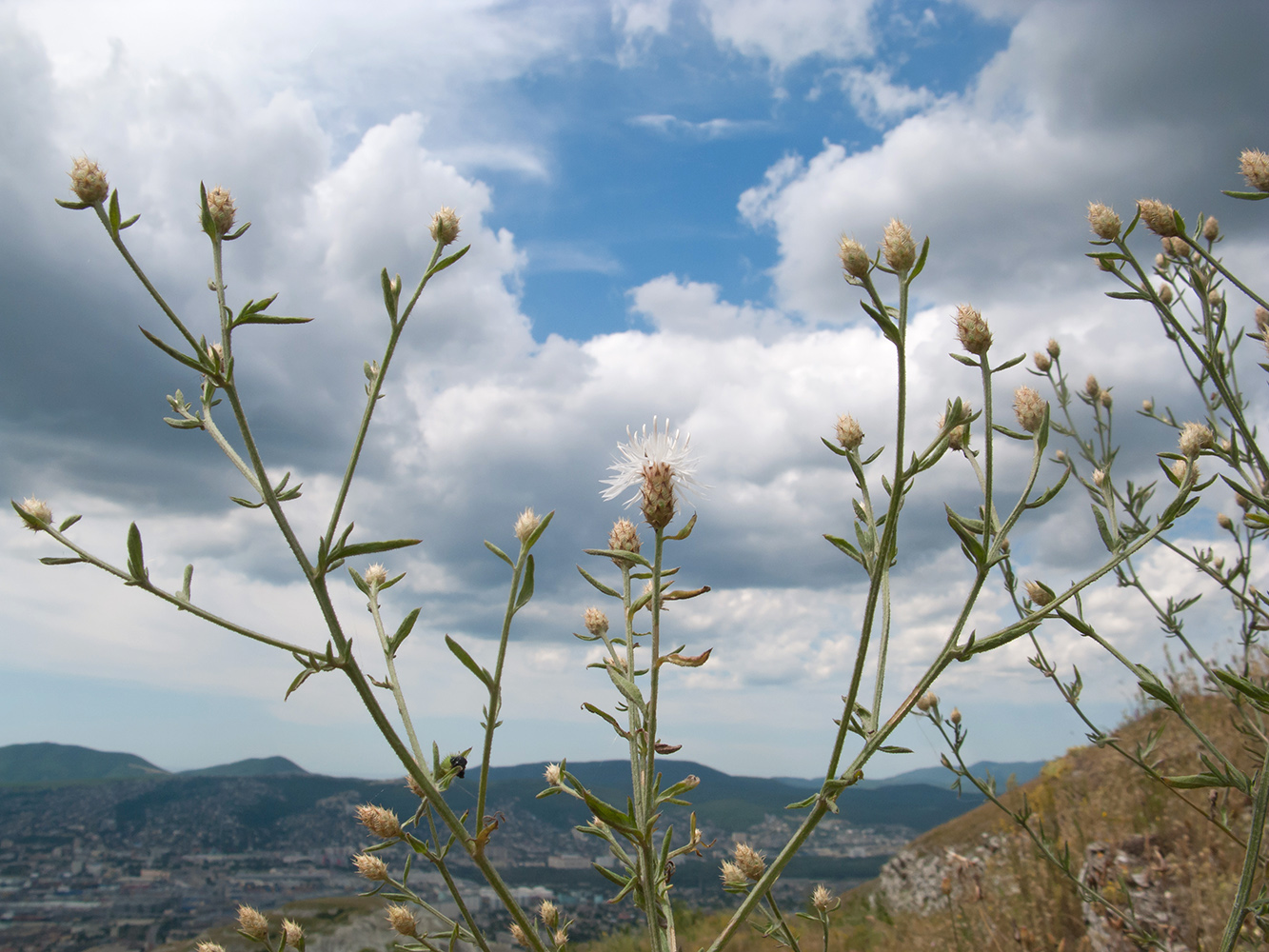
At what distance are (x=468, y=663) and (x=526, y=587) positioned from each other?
0.73 ft

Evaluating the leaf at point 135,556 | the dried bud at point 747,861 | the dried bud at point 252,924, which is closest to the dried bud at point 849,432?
the dried bud at point 747,861

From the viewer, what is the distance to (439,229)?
5.65 feet

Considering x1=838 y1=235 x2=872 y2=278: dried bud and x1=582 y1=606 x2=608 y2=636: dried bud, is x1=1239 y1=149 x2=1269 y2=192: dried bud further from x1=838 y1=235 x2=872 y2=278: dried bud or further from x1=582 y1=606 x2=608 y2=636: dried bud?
x1=582 y1=606 x2=608 y2=636: dried bud

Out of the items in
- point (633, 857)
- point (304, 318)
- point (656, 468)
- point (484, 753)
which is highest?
point (304, 318)

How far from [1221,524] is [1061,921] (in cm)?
657

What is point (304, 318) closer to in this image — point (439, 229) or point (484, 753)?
point (439, 229)

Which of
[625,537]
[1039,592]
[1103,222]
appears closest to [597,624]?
[625,537]

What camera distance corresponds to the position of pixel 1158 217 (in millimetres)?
2537

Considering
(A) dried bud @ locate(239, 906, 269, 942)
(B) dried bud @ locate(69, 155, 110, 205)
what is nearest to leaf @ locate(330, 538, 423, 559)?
(B) dried bud @ locate(69, 155, 110, 205)

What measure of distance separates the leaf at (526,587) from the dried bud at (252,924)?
1564 mm

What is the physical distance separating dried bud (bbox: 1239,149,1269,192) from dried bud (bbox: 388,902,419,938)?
323 cm

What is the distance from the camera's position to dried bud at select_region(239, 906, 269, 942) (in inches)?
84.1

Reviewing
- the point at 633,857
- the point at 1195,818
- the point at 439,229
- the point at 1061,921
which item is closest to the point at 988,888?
the point at 1061,921

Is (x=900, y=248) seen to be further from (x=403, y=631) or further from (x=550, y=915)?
(x=550, y=915)
